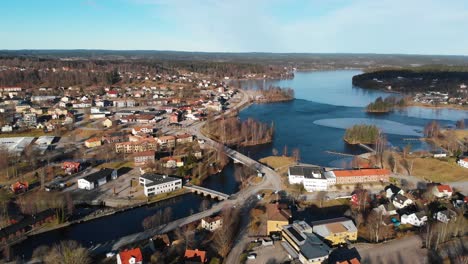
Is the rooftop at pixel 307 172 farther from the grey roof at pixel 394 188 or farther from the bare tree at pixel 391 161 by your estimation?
the bare tree at pixel 391 161

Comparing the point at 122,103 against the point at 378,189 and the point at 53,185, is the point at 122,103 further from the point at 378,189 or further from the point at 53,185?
the point at 378,189

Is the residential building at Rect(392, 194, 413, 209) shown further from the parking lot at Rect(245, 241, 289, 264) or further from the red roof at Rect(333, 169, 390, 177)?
the parking lot at Rect(245, 241, 289, 264)

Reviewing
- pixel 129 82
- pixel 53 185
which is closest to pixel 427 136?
pixel 53 185

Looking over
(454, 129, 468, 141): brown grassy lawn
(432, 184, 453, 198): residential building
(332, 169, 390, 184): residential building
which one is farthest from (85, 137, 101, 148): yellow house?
(454, 129, 468, 141): brown grassy lawn

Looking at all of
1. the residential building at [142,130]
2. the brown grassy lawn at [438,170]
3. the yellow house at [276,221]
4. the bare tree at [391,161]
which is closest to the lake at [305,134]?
the yellow house at [276,221]

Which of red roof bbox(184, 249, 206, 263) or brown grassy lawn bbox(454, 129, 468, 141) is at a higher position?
brown grassy lawn bbox(454, 129, 468, 141)

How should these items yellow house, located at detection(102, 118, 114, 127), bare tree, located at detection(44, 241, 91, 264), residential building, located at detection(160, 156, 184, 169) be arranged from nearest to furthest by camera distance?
bare tree, located at detection(44, 241, 91, 264), residential building, located at detection(160, 156, 184, 169), yellow house, located at detection(102, 118, 114, 127)
